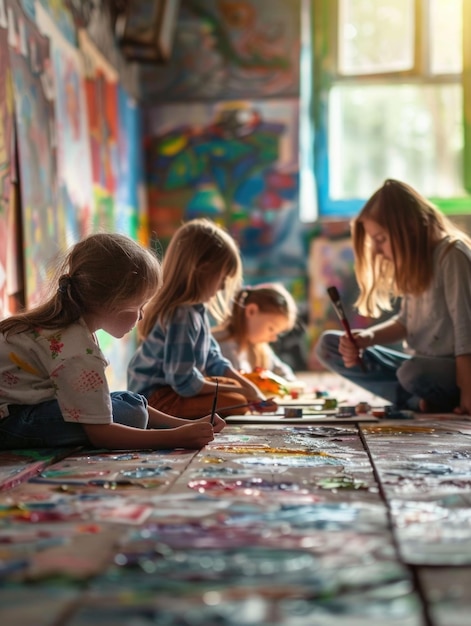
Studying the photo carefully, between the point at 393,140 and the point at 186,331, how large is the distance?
2.79 m

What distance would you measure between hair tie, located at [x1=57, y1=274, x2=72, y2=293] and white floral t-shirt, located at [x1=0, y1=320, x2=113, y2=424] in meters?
0.07

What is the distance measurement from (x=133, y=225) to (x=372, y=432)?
2.75 metres

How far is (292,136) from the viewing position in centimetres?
459

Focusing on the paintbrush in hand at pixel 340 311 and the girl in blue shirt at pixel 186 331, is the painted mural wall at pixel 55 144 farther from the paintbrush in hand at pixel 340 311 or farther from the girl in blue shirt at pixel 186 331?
the paintbrush in hand at pixel 340 311

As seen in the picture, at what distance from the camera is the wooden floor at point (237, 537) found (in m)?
0.80

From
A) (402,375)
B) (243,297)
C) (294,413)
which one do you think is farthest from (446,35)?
(294,413)

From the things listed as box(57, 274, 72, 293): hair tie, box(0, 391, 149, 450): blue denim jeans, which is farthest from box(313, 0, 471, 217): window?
box(0, 391, 149, 450): blue denim jeans

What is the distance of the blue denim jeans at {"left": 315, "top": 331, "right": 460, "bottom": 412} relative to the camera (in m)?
2.39

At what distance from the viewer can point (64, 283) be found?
174cm

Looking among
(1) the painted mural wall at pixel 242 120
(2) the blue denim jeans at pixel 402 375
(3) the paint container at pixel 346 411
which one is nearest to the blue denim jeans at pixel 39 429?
(3) the paint container at pixel 346 411

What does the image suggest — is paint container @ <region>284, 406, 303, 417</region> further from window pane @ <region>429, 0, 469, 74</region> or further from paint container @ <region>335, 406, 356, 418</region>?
window pane @ <region>429, 0, 469, 74</region>

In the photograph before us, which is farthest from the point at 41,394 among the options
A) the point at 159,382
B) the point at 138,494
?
the point at 159,382

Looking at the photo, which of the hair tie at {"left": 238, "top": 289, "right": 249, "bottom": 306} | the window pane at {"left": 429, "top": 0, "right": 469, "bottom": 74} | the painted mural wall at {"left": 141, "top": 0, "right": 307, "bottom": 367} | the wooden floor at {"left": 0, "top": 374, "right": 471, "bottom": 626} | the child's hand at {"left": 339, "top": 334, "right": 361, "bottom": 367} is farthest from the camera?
the painted mural wall at {"left": 141, "top": 0, "right": 307, "bottom": 367}

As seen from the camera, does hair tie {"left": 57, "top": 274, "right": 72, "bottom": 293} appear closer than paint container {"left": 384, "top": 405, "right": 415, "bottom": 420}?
Yes
